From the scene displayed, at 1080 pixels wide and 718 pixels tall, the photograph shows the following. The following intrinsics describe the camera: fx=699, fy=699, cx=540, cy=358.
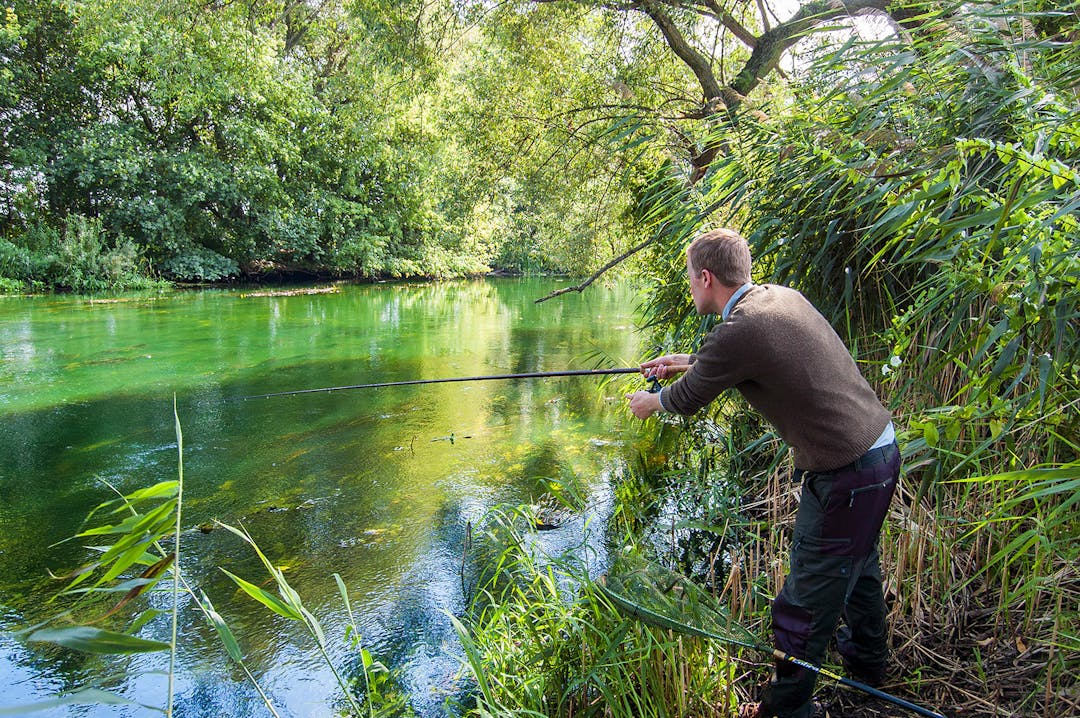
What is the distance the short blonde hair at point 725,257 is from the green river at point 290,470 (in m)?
1.73

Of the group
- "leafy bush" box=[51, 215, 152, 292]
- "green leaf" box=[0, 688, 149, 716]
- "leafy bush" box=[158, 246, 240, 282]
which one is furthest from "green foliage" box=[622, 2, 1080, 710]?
"leafy bush" box=[158, 246, 240, 282]

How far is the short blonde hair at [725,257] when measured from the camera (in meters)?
2.30

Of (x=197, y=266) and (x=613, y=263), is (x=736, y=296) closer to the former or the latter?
(x=613, y=263)

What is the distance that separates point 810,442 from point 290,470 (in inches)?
172

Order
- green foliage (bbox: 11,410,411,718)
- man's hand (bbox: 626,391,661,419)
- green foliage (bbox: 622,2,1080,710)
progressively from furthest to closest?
1. man's hand (bbox: 626,391,661,419)
2. green foliage (bbox: 622,2,1080,710)
3. green foliage (bbox: 11,410,411,718)

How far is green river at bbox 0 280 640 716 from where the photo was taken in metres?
3.09

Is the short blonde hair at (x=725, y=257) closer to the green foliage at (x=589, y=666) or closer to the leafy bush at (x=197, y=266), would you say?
the green foliage at (x=589, y=666)

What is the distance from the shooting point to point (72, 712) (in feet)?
9.29

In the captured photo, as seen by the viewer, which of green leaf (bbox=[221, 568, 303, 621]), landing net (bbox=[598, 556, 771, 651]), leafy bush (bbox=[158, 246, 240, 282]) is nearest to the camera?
green leaf (bbox=[221, 568, 303, 621])

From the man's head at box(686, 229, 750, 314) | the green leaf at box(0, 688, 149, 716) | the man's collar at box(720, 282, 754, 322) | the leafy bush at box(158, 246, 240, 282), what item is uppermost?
the leafy bush at box(158, 246, 240, 282)

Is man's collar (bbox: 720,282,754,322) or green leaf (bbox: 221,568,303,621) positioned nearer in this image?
green leaf (bbox: 221,568,303,621)

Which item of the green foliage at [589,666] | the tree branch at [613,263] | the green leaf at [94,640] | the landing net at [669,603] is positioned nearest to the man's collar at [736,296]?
the landing net at [669,603]

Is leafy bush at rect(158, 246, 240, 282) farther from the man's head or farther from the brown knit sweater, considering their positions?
the brown knit sweater

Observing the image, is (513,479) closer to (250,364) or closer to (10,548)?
(10,548)
